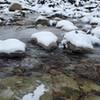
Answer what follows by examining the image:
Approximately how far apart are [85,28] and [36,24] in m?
1.86

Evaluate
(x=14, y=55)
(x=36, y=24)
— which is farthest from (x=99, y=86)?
(x=36, y=24)

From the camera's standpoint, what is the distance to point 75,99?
5.21m

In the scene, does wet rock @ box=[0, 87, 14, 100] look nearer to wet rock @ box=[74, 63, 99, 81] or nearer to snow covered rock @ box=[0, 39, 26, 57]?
wet rock @ box=[74, 63, 99, 81]

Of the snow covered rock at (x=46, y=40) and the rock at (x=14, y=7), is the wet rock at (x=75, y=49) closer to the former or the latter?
the snow covered rock at (x=46, y=40)

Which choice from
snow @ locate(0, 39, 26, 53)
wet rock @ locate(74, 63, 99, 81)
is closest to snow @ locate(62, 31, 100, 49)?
wet rock @ locate(74, 63, 99, 81)

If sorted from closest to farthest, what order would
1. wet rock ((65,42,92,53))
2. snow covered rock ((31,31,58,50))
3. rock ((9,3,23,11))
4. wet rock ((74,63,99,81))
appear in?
wet rock ((74,63,99,81))
wet rock ((65,42,92,53))
snow covered rock ((31,31,58,50))
rock ((9,3,23,11))

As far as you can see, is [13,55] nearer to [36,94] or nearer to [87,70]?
[87,70]

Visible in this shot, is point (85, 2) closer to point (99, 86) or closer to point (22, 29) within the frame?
point (22, 29)

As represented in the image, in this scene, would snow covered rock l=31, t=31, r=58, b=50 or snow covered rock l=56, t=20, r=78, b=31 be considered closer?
snow covered rock l=31, t=31, r=58, b=50

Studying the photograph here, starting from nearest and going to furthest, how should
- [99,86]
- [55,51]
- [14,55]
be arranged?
[99,86] < [14,55] < [55,51]

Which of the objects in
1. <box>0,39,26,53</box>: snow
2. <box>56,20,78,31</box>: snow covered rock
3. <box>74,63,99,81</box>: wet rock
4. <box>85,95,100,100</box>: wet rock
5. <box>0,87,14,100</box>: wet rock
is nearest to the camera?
<box>0,87,14,100</box>: wet rock

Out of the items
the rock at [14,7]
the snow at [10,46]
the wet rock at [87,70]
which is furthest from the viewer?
the rock at [14,7]

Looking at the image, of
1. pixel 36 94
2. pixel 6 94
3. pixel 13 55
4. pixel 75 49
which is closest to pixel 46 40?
pixel 75 49

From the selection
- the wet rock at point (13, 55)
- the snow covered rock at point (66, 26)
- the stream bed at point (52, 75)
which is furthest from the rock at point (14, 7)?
the wet rock at point (13, 55)
